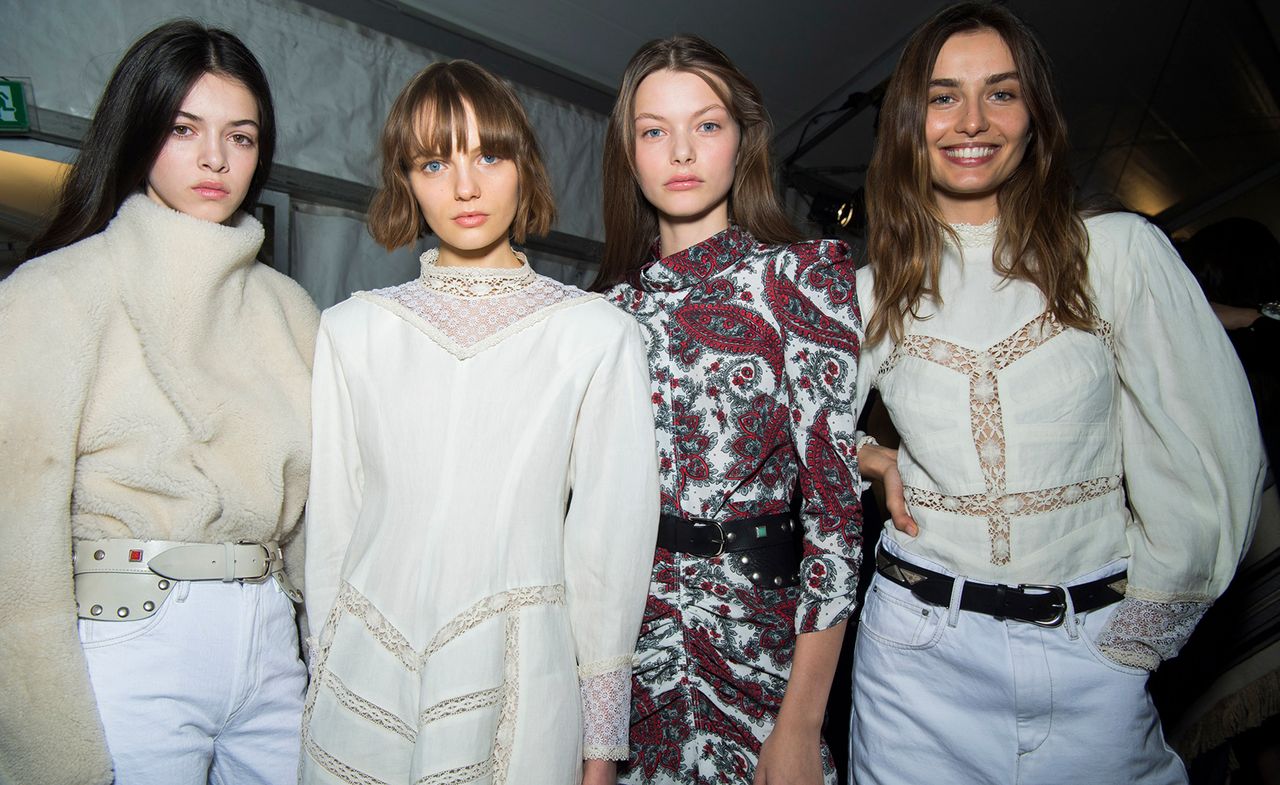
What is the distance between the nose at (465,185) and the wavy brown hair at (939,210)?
2.52ft

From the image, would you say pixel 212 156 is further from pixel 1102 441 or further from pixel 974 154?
pixel 1102 441

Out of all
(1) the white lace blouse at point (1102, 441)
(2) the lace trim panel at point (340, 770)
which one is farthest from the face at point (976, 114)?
(2) the lace trim panel at point (340, 770)

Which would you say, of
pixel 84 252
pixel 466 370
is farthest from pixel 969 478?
pixel 84 252

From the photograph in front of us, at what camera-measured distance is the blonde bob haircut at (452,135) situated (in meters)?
1.33

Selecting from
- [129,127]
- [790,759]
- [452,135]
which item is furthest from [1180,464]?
[129,127]

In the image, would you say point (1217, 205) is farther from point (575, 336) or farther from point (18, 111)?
point (18, 111)

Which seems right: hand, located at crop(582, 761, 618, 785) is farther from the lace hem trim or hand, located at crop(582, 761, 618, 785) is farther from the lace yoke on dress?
the lace yoke on dress

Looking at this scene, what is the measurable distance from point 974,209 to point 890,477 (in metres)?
0.54

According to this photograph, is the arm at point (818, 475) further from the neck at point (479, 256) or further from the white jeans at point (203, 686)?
the white jeans at point (203, 686)

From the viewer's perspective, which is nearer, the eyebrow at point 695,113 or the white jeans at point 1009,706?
the white jeans at point 1009,706

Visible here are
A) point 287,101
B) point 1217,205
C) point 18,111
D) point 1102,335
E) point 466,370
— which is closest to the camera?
point 466,370

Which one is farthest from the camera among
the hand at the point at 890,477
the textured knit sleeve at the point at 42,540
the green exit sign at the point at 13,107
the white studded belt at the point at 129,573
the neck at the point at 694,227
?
the green exit sign at the point at 13,107

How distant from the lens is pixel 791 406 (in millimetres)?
1405

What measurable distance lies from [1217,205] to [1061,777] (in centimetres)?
586
